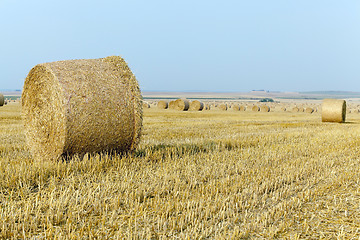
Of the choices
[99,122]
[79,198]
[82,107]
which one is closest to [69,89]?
[82,107]

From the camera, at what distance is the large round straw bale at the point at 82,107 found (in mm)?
5922

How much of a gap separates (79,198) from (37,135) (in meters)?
3.10

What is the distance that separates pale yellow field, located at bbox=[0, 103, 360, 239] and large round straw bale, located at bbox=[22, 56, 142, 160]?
38cm

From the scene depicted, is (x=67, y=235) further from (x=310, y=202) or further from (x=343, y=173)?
(x=343, y=173)

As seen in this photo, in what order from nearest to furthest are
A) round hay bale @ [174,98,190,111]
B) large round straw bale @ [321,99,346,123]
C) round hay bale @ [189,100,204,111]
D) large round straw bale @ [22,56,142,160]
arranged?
1. large round straw bale @ [22,56,142,160]
2. large round straw bale @ [321,99,346,123]
3. round hay bale @ [174,98,190,111]
4. round hay bale @ [189,100,204,111]

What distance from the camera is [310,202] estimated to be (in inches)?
179

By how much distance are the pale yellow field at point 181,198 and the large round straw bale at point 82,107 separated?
15.1 inches

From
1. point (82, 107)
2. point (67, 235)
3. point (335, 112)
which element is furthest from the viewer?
point (335, 112)

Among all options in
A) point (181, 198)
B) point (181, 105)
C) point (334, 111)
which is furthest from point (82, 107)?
point (181, 105)

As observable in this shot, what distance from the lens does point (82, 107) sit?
19.4ft

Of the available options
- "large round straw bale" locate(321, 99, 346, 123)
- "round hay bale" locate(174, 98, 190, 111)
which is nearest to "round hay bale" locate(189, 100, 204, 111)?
"round hay bale" locate(174, 98, 190, 111)

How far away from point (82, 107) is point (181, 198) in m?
2.58

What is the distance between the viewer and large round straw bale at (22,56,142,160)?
5922mm

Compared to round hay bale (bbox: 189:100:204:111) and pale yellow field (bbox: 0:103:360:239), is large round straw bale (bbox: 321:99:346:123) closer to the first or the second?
pale yellow field (bbox: 0:103:360:239)
